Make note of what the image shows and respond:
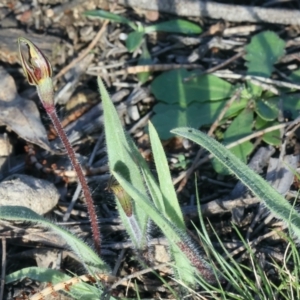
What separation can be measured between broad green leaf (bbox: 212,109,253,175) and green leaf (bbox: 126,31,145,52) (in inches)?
28.5

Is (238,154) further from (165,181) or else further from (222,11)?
(222,11)

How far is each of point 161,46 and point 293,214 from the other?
174cm

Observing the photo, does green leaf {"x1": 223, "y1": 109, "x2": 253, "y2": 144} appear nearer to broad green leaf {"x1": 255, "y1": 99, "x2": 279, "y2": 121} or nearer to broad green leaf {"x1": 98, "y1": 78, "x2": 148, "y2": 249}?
broad green leaf {"x1": 255, "y1": 99, "x2": 279, "y2": 121}

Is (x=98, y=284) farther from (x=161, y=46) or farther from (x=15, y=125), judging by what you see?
(x=161, y=46)

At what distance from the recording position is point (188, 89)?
3.26m

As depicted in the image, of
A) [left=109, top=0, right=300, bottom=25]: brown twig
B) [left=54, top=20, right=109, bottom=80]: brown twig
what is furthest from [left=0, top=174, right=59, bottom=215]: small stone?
[left=109, top=0, right=300, bottom=25]: brown twig

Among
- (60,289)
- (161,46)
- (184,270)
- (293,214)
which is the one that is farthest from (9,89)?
(293,214)

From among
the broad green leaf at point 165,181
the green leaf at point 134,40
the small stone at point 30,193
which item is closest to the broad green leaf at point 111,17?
the green leaf at point 134,40

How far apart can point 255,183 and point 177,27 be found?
1580 millimetres

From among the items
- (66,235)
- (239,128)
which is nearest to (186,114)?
(239,128)

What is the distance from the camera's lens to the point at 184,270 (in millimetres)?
2344

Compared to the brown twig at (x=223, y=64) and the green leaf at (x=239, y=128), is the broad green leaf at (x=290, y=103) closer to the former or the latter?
the green leaf at (x=239, y=128)

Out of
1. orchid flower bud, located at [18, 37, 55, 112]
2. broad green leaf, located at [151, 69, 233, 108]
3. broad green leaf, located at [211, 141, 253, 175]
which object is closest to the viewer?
orchid flower bud, located at [18, 37, 55, 112]

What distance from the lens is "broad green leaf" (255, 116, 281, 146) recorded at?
2922 mm
